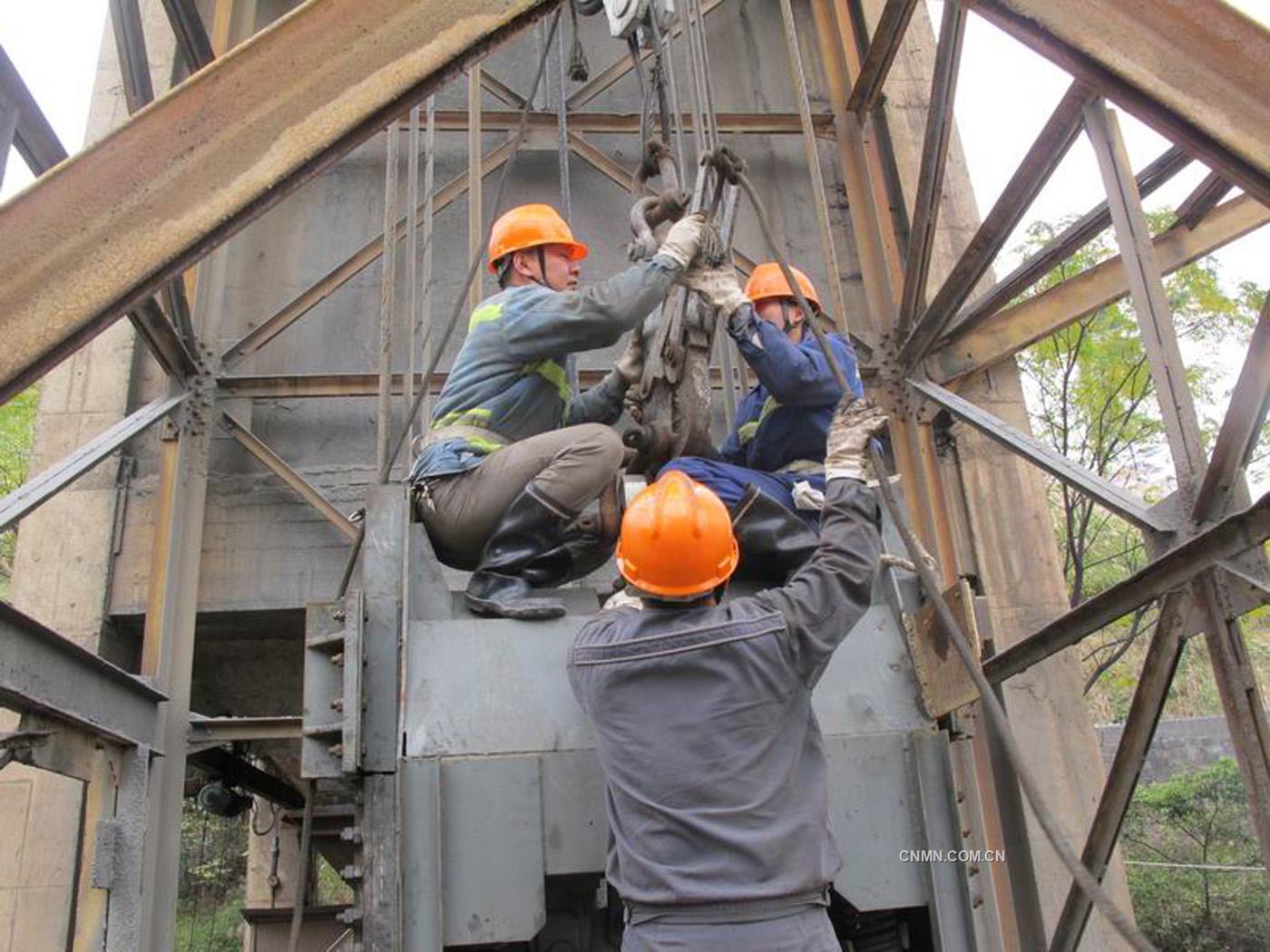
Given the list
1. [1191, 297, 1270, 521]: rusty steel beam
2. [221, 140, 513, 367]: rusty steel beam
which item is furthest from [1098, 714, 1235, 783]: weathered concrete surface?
[1191, 297, 1270, 521]: rusty steel beam

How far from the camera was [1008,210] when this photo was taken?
5.88 m

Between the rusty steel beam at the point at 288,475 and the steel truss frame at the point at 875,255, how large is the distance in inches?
1.0

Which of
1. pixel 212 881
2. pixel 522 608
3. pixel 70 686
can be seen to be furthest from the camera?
pixel 212 881

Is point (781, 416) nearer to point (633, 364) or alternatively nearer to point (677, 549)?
point (633, 364)

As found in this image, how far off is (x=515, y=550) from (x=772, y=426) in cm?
119

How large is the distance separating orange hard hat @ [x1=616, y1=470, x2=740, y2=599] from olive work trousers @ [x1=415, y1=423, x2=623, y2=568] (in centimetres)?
85

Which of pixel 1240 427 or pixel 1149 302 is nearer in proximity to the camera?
pixel 1240 427

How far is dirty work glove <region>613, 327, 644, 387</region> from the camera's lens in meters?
4.66

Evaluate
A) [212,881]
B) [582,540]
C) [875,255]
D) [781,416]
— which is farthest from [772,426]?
[212,881]

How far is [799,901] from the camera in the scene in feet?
8.91

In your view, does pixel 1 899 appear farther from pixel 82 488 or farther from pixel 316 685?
pixel 316 685

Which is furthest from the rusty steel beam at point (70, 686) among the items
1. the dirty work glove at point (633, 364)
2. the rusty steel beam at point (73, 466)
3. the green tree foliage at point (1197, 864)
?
the green tree foliage at point (1197, 864)

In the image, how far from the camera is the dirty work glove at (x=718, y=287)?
13.3 feet

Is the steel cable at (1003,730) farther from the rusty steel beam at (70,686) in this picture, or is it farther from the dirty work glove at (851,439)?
the rusty steel beam at (70,686)
